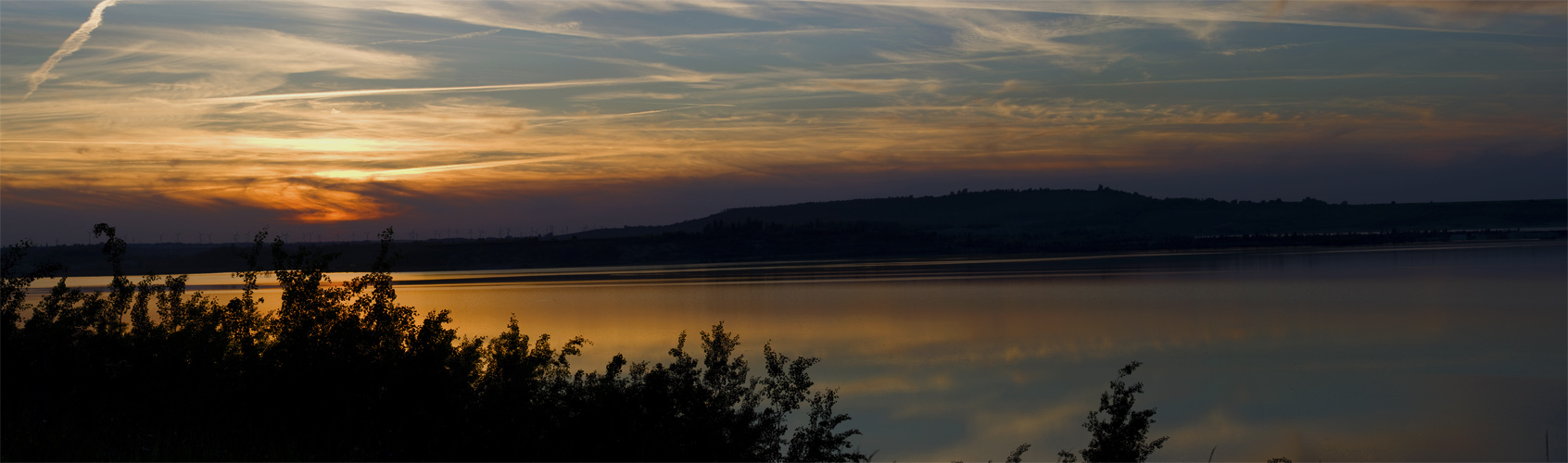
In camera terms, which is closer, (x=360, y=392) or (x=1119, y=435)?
(x=360, y=392)

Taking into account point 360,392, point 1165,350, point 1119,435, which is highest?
point 360,392

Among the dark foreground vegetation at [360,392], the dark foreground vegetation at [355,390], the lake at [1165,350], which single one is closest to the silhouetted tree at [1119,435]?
the dark foreground vegetation at [360,392]

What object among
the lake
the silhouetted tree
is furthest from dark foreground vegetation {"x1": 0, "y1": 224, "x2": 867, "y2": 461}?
the lake

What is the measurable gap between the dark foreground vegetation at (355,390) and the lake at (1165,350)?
5167mm

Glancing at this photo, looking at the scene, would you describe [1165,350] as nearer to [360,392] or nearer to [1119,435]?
[1119,435]

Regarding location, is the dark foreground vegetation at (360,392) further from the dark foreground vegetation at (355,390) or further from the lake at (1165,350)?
the lake at (1165,350)

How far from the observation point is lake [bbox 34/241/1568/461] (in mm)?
19953

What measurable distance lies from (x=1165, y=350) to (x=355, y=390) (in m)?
23.3

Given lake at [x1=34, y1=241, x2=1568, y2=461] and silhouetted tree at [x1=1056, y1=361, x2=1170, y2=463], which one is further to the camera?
lake at [x1=34, y1=241, x2=1568, y2=461]

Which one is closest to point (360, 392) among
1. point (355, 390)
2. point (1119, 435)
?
point (355, 390)

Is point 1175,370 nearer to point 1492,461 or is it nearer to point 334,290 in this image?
point 1492,461

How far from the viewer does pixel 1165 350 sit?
1193 inches

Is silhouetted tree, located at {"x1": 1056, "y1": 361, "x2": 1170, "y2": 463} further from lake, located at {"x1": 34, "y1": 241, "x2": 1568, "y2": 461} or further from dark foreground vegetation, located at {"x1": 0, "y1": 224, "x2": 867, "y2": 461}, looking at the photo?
dark foreground vegetation, located at {"x1": 0, "y1": 224, "x2": 867, "y2": 461}

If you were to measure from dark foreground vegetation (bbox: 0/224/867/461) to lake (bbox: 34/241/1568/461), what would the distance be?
517cm
